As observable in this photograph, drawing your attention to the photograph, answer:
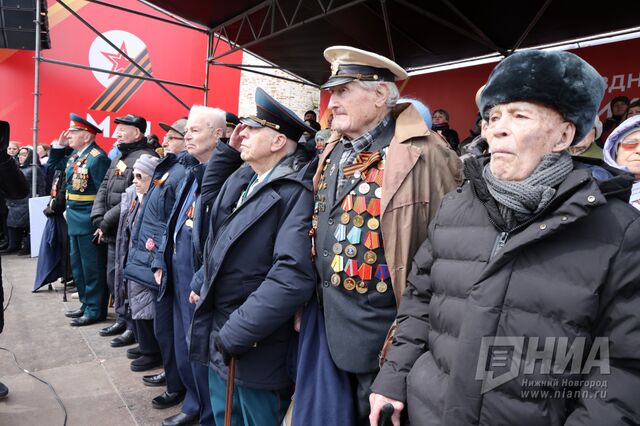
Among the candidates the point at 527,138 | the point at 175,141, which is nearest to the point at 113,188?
the point at 175,141

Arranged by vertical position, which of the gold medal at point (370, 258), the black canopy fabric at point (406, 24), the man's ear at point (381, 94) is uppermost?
the black canopy fabric at point (406, 24)

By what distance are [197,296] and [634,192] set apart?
198 centimetres

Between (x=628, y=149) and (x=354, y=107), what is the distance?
1148mm

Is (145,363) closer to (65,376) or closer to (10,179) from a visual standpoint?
(65,376)

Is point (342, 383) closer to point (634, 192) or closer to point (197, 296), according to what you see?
point (197, 296)

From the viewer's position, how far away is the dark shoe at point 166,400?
9.61 ft

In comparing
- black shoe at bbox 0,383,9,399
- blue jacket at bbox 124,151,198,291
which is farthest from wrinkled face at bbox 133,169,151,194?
black shoe at bbox 0,383,9,399

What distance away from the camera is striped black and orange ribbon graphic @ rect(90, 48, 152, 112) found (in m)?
10.7

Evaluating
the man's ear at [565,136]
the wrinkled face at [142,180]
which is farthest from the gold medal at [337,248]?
the wrinkled face at [142,180]

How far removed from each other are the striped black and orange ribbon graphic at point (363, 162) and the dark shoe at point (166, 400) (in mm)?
2057

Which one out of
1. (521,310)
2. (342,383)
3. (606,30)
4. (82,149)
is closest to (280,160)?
(342,383)

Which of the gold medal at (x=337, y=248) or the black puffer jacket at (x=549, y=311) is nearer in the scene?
the black puffer jacket at (x=549, y=311)

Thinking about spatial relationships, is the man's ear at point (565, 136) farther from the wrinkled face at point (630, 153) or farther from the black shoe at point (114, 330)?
the black shoe at point (114, 330)

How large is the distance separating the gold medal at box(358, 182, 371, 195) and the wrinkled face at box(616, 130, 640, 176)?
3.54 ft
